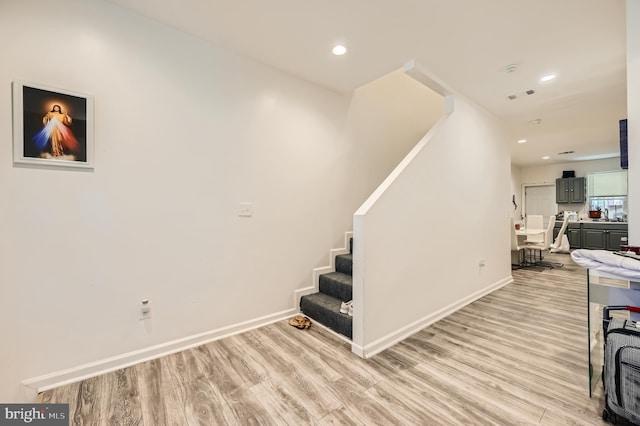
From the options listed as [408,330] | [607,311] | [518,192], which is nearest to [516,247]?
[607,311]

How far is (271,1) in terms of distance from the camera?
76.7 inches

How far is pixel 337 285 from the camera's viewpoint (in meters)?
2.96

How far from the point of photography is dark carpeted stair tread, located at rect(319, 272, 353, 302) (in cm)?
284

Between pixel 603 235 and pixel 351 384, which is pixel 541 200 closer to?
pixel 603 235

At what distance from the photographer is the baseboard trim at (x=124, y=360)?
175cm

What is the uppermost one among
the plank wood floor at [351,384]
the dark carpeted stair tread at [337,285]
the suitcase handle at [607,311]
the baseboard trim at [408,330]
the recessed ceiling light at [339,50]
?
the recessed ceiling light at [339,50]

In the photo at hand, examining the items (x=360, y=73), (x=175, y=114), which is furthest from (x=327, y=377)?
(x=360, y=73)

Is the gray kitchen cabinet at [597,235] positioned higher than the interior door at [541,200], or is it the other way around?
the interior door at [541,200]

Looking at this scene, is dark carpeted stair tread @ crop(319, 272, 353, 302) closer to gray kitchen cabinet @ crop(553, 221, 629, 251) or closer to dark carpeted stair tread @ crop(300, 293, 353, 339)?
dark carpeted stair tread @ crop(300, 293, 353, 339)

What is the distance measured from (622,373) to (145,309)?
10.2 ft

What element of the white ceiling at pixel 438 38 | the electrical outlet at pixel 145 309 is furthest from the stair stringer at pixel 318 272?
the white ceiling at pixel 438 38

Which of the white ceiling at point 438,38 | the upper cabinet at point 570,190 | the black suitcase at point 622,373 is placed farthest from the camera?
the upper cabinet at point 570,190

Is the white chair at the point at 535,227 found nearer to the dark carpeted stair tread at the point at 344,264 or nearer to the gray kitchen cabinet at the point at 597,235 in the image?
the gray kitchen cabinet at the point at 597,235

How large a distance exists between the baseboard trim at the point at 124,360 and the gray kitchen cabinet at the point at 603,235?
30.0 ft
